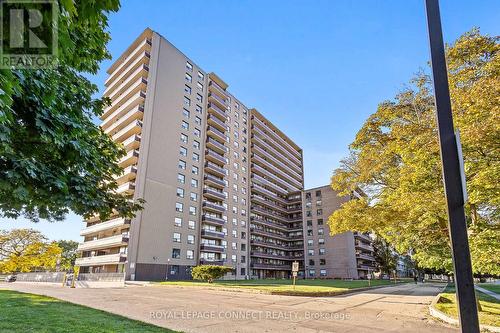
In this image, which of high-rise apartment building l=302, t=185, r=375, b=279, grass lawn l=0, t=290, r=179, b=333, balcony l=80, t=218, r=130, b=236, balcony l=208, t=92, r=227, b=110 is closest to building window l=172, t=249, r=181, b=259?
balcony l=80, t=218, r=130, b=236

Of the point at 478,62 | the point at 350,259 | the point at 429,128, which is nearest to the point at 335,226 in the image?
the point at 429,128

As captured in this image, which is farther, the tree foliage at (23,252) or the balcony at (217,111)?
the balcony at (217,111)

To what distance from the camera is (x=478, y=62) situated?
37.5 feet

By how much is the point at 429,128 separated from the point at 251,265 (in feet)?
196

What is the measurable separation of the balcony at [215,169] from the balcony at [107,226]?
760 inches

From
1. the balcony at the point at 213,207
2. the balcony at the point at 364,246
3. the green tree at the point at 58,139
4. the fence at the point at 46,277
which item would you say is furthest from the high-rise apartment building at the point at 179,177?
the green tree at the point at 58,139

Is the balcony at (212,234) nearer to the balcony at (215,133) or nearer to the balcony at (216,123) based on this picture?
the balcony at (215,133)

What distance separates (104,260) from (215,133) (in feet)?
101

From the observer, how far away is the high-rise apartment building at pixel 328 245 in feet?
233

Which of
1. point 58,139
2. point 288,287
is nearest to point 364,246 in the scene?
point 288,287

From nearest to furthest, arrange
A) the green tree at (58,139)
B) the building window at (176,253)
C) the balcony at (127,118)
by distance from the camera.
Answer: the green tree at (58,139)
the building window at (176,253)
the balcony at (127,118)

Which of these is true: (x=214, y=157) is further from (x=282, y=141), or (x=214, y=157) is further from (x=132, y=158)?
(x=282, y=141)

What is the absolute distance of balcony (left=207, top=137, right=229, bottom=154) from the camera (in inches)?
2414

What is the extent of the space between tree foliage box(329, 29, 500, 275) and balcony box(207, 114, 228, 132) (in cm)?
4718
